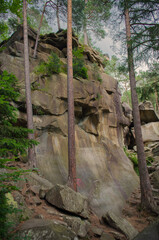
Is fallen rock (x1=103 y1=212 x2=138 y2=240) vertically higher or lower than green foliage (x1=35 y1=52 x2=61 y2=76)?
lower

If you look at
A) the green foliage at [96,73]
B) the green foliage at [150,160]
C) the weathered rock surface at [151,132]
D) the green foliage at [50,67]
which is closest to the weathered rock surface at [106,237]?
the green foliage at [50,67]

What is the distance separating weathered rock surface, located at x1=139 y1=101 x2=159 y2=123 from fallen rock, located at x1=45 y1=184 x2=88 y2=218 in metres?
19.9

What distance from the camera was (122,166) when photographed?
13.0 m

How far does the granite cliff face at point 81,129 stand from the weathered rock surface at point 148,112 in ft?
29.9

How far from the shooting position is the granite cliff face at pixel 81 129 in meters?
9.12

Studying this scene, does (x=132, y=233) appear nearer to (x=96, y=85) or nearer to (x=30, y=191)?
(x=30, y=191)

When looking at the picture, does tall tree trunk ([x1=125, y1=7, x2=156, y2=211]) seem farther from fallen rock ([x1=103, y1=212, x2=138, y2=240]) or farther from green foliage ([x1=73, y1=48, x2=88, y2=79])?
green foliage ([x1=73, y1=48, x2=88, y2=79])

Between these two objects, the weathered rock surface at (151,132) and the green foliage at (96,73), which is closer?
the green foliage at (96,73)

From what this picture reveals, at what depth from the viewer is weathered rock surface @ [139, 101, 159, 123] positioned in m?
22.8

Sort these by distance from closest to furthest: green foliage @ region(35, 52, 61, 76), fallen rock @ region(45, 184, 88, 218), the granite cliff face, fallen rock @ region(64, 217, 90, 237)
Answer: fallen rock @ region(64, 217, 90, 237), fallen rock @ region(45, 184, 88, 218), the granite cliff face, green foliage @ region(35, 52, 61, 76)

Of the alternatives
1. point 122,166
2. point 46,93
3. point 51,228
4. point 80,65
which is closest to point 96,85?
point 80,65

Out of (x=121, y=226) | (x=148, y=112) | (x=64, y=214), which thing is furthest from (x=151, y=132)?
(x=64, y=214)

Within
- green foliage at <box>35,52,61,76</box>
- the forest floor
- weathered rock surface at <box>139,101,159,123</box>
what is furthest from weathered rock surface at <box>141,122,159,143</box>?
green foliage at <box>35,52,61,76</box>

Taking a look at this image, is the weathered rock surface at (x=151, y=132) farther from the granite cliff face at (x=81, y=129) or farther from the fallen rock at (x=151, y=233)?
the fallen rock at (x=151, y=233)
